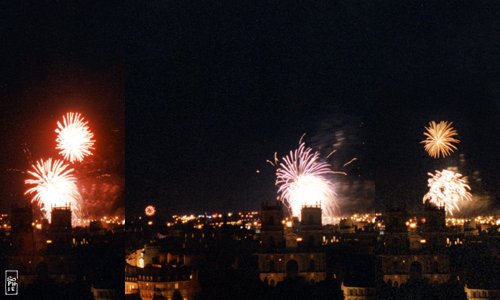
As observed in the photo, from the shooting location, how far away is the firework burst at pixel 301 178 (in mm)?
17281

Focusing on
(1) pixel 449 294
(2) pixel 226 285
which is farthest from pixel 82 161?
(1) pixel 449 294

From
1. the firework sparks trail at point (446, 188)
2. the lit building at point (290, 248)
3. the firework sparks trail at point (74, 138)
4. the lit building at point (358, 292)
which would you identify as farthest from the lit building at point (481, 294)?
the firework sparks trail at point (74, 138)

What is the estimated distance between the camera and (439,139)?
61.3 feet

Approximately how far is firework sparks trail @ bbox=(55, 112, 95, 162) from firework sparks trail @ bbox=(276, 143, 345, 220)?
14.9ft

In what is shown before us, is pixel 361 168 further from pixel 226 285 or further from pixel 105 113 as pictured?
pixel 105 113

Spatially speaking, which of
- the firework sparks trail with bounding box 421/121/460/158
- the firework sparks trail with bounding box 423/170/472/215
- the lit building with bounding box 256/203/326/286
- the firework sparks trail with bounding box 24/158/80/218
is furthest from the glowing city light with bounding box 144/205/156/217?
the firework sparks trail with bounding box 421/121/460/158

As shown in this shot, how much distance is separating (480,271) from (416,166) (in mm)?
4322

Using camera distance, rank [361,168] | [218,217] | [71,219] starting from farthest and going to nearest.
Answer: [218,217]
[361,168]
[71,219]

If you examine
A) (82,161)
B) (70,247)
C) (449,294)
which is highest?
(82,161)

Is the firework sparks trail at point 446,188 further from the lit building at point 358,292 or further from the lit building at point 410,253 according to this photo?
the lit building at point 358,292

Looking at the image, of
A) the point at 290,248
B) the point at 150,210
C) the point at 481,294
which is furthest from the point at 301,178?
the point at 150,210

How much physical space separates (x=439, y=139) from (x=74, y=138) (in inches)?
342

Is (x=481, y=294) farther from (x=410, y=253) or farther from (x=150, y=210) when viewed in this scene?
(x=150, y=210)

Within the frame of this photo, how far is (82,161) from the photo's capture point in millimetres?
15844
